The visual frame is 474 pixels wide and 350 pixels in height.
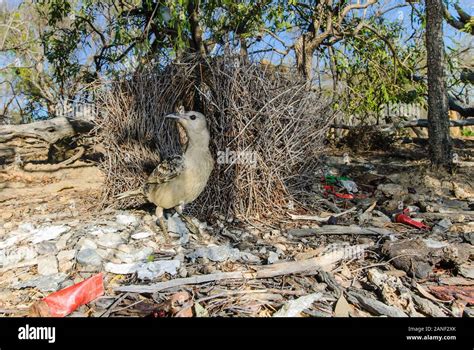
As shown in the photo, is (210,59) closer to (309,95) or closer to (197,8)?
(309,95)

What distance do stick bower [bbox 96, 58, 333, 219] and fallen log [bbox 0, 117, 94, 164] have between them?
124 centimetres

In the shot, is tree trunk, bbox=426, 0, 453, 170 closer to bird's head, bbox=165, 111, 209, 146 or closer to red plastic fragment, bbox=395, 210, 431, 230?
red plastic fragment, bbox=395, 210, 431, 230

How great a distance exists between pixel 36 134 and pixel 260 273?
14.8 ft

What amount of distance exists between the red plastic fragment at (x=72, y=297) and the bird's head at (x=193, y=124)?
1873 mm

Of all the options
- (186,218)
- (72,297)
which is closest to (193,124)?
(186,218)

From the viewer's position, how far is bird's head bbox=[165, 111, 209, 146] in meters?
4.25

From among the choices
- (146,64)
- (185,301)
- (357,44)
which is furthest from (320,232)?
(357,44)

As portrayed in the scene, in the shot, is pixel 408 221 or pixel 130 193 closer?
pixel 408 221

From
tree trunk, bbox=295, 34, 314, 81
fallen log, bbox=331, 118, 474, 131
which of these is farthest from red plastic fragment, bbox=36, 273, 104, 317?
fallen log, bbox=331, 118, 474, 131

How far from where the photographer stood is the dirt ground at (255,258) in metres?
3.00

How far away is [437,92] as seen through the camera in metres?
6.74

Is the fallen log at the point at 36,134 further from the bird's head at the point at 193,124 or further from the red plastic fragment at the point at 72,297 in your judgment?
the red plastic fragment at the point at 72,297

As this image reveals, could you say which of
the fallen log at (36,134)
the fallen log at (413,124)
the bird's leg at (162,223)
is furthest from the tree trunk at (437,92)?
the fallen log at (36,134)

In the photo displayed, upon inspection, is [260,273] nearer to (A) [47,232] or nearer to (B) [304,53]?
(A) [47,232]
